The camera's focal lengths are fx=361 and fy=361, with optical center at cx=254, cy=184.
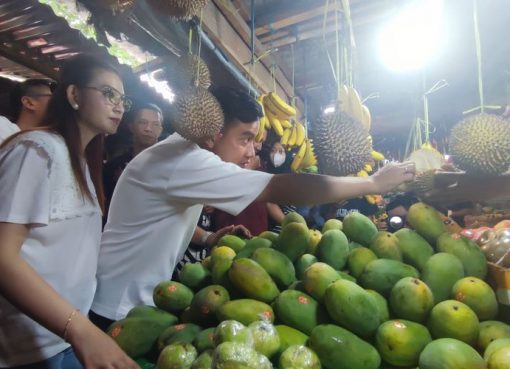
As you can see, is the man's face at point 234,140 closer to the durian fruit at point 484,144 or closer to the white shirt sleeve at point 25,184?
the white shirt sleeve at point 25,184

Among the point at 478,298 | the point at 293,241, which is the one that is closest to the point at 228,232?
the point at 293,241

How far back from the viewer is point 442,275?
1.06 metres

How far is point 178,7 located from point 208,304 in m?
0.96

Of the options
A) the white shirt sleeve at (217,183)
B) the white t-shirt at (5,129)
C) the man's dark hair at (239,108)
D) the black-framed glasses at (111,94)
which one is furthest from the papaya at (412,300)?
the white t-shirt at (5,129)

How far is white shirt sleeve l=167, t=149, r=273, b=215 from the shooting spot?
53.9 inches

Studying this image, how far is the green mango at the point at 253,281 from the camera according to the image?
1.08m

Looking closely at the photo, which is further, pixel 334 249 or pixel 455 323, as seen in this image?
pixel 334 249

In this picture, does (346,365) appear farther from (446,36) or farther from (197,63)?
(446,36)

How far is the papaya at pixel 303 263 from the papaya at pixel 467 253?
1.40 feet

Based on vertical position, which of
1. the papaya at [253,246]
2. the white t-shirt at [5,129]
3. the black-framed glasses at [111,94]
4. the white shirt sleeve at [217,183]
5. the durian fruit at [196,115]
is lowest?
the papaya at [253,246]

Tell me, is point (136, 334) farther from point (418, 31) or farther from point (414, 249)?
point (418, 31)

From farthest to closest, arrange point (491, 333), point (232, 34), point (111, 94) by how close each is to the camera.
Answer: point (232, 34) < point (111, 94) < point (491, 333)

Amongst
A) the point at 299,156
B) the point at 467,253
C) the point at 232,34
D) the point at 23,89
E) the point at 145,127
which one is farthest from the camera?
the point at 299,156

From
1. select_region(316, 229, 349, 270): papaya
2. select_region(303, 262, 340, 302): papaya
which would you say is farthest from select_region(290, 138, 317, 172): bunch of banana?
select_region(303, 262, 340, 302): papaya
